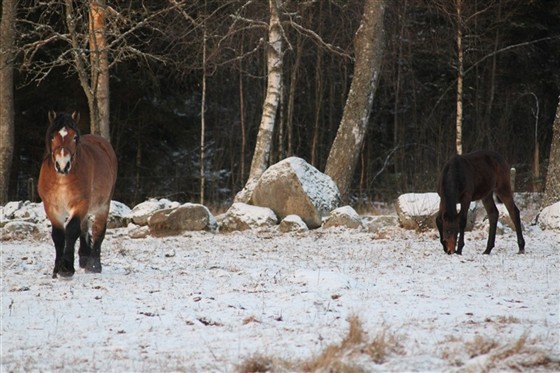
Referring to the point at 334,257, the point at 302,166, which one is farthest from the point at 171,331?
the point at 302,166

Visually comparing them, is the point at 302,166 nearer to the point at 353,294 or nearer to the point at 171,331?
the point at 353,294

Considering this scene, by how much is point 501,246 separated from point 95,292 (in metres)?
6.95

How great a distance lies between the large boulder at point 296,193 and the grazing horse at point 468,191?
4119 mm

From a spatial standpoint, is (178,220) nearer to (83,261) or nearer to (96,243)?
(96,243)

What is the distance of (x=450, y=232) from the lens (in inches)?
426

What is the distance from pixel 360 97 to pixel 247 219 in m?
4.58

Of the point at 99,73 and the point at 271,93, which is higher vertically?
the point at 99,73

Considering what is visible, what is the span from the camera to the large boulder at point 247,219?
48.7 feet

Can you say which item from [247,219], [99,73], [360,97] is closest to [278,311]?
[247,219]

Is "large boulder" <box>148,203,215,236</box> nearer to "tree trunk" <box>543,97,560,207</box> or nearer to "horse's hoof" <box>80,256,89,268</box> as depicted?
"horse's hoof" <box>80,256,89,268</box>

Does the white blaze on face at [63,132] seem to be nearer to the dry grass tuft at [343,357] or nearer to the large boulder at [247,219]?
the dry grass tuft at [343,357]

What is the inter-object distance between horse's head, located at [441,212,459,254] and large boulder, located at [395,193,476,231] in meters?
3.31

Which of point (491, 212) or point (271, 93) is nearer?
point (491, 212)

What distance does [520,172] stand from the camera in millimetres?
25453
